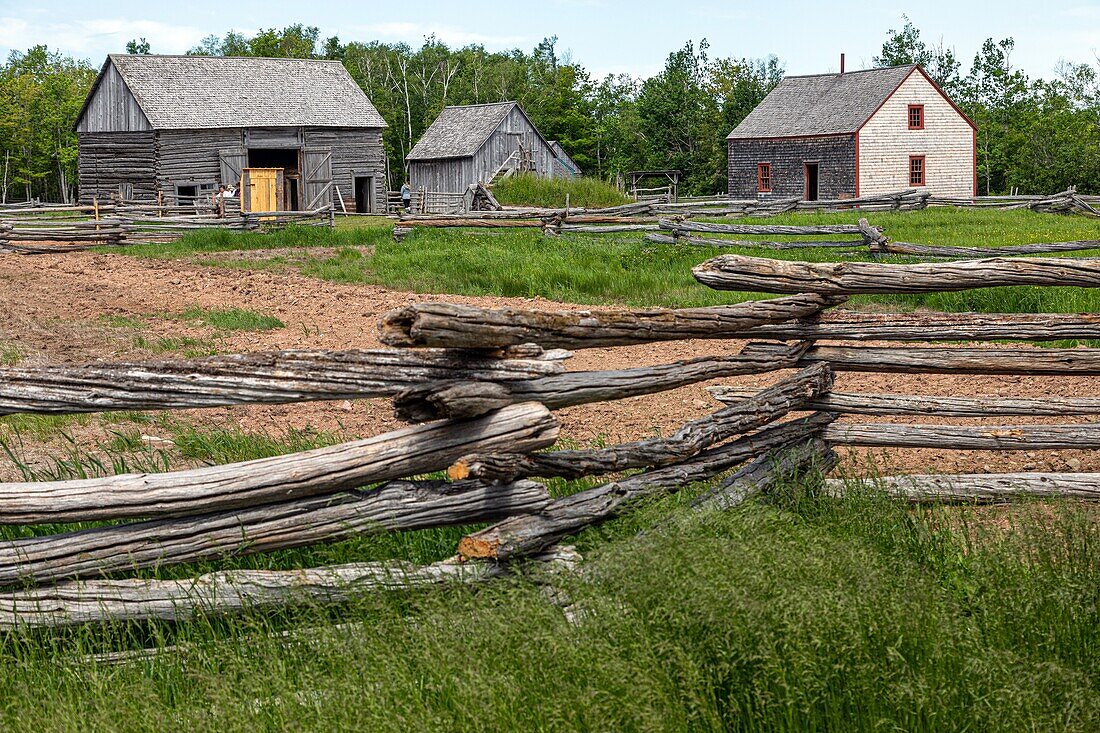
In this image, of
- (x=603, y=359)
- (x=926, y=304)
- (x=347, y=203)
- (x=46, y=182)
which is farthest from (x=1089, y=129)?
(x=46, y=182)

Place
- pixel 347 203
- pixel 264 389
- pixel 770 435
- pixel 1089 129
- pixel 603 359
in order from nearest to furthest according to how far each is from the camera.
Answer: pixel 264 389
pixel 770 435
pixel 603 359
pixel 347 203
pixel 1089 129

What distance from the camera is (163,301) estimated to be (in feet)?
51.9

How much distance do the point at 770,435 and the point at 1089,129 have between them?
5599cm

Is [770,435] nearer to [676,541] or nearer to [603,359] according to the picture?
[676,541]

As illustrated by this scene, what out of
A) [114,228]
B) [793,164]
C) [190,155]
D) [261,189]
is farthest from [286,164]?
[793,164]

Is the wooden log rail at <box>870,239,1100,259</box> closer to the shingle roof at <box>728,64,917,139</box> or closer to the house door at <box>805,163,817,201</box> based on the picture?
the shingle roof at <box>728,64,917,139</box>

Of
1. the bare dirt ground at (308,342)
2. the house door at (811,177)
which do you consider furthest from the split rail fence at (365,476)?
the house door at (811,177)

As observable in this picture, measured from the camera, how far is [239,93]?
43.5 metres

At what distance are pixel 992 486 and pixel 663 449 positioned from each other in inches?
80.1

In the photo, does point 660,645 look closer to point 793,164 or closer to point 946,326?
point 946,326

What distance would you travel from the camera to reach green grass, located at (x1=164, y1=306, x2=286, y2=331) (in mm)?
12820

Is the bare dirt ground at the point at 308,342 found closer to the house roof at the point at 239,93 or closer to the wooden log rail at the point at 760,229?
the wooden log rail at the point at 760,229

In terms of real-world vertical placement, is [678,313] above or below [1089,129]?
below

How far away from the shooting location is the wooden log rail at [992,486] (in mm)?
5910
